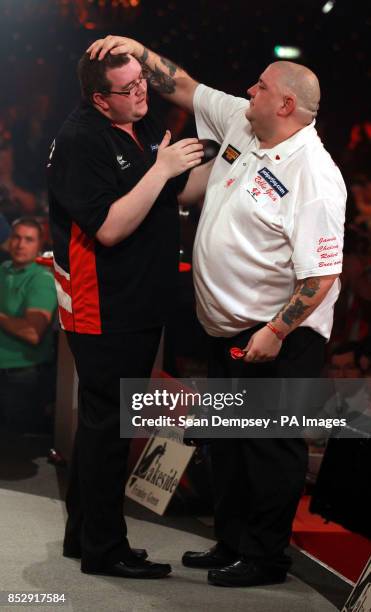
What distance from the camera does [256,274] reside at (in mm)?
2873

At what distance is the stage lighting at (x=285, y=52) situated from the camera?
5355 millimetres

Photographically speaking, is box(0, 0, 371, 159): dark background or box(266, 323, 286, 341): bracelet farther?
box(0, 0, 371, 159): dark background

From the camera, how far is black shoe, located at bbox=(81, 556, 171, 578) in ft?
9.60

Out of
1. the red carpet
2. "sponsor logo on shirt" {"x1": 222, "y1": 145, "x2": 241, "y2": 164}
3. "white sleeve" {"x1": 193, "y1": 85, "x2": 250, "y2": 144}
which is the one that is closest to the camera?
"sponsor logo on shirt" {"x1": 222, "y1": 145, "x2": 241, "y2": 164}

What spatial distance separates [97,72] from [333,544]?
194cm

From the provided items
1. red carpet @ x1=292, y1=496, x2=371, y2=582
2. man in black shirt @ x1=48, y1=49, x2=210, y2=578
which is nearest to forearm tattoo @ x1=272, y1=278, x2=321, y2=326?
man in black shirt @ x1=48, y1=49, x2=210, y2=578

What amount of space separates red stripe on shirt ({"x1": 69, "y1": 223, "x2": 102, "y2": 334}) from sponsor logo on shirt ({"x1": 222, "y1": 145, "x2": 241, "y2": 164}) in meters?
0.51

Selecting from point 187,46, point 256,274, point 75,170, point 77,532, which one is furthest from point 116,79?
point 187,46

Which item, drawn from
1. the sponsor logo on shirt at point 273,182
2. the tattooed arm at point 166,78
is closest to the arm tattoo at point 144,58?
the tattooed arm at point 166,78

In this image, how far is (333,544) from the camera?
3641 millimetres

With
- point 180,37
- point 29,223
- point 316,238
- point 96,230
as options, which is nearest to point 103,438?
point 96,230

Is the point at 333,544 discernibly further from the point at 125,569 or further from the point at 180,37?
the point at 180,37

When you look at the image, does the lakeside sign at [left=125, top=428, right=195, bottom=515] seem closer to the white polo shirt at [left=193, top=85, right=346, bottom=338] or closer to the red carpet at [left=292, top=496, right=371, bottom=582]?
the red carpet at [left=292, top=496, right=371, bottom=582]

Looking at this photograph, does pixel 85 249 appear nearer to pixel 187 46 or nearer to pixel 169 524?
pixel 169 524
